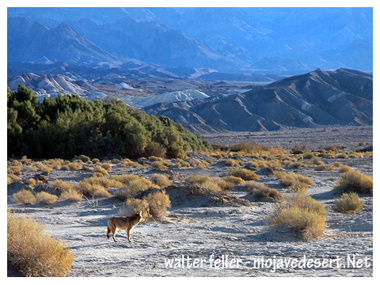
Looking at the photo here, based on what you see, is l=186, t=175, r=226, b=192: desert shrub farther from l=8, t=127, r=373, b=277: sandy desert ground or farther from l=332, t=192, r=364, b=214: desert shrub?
l=332, t=192, r=364, b=214: desert shrub

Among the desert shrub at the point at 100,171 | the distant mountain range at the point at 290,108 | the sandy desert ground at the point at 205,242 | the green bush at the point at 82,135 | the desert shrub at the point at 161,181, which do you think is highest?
the distant mountain range at the point at 290,108

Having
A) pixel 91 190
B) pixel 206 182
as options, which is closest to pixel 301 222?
pixel 206 182

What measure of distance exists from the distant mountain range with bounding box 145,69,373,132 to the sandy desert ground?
71021 mm

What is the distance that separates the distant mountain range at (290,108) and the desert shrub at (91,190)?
224 ft

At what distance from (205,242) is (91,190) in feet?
23.6

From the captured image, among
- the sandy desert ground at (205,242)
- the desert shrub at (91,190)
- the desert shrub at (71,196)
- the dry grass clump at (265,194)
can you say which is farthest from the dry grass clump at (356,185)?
the desert shrub at (71,196)

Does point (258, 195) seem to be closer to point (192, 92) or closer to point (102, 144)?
point (102, 144)

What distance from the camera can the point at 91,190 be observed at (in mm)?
14688

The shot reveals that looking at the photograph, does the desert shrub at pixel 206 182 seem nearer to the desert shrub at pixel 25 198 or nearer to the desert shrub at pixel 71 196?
the desert shrub at pixel 71 196

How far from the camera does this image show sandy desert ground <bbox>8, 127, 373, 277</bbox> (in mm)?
6359

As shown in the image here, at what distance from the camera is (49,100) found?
34.2 meters

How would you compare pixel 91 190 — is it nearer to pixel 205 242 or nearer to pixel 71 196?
pixel 71 196

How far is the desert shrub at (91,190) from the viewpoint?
569 inches

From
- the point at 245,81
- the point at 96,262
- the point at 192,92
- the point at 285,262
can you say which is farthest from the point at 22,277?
the point at 245,81
